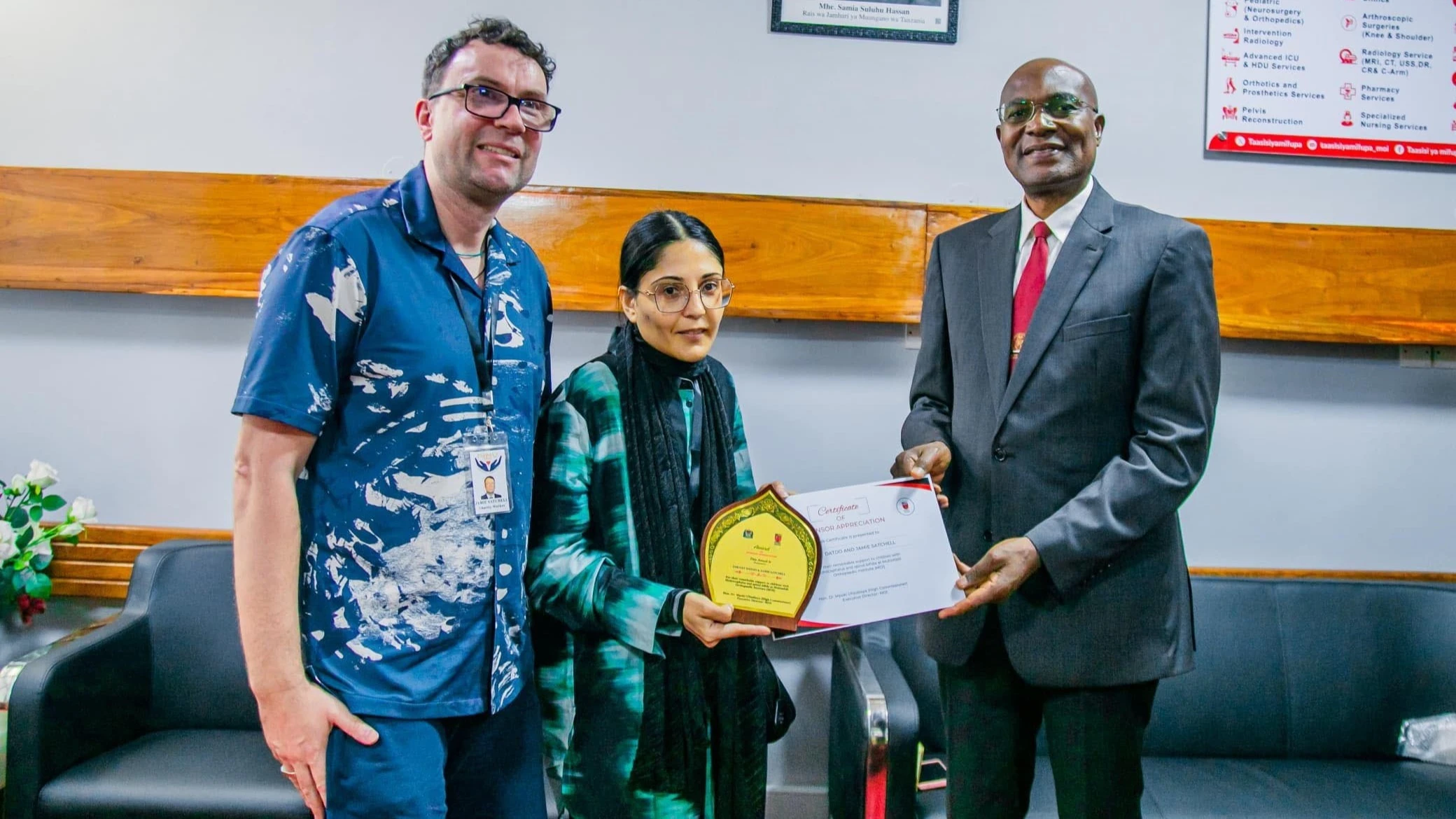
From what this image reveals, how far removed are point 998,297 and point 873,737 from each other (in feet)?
3.33

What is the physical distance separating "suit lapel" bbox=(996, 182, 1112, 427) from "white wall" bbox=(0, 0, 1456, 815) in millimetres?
1093

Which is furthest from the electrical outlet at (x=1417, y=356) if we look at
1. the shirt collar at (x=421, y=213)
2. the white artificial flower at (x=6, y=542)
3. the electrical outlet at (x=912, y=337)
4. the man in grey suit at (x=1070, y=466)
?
the white artificial flower at (x=6, y=542)

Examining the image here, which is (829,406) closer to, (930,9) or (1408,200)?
(930,9)

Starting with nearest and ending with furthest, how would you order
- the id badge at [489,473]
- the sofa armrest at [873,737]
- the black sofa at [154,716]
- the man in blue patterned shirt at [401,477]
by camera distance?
the man in blue patterned shirt at [401,477] < the id badge at [489,473] < the sofa armrest at [873,737] < the black sofa at [154,716]

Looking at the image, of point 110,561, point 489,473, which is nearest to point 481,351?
point 489,473

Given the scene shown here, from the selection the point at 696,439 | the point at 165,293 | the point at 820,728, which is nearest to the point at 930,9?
the point at 696,439

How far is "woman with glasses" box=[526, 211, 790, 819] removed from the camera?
1421 mm

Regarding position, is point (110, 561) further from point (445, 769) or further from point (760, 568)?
point (760, 568)

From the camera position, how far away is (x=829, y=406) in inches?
103

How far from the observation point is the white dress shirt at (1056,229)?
1.57 metres

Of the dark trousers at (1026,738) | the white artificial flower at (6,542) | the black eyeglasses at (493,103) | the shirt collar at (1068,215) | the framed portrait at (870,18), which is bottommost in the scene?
the dark trousers at (1026,738)

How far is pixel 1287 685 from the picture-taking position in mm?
2432

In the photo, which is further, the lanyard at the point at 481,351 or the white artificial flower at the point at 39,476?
the white artificial flower at the point at 39,476

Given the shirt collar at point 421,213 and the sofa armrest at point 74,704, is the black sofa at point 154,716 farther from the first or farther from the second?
the shirt collar at point 421,213
